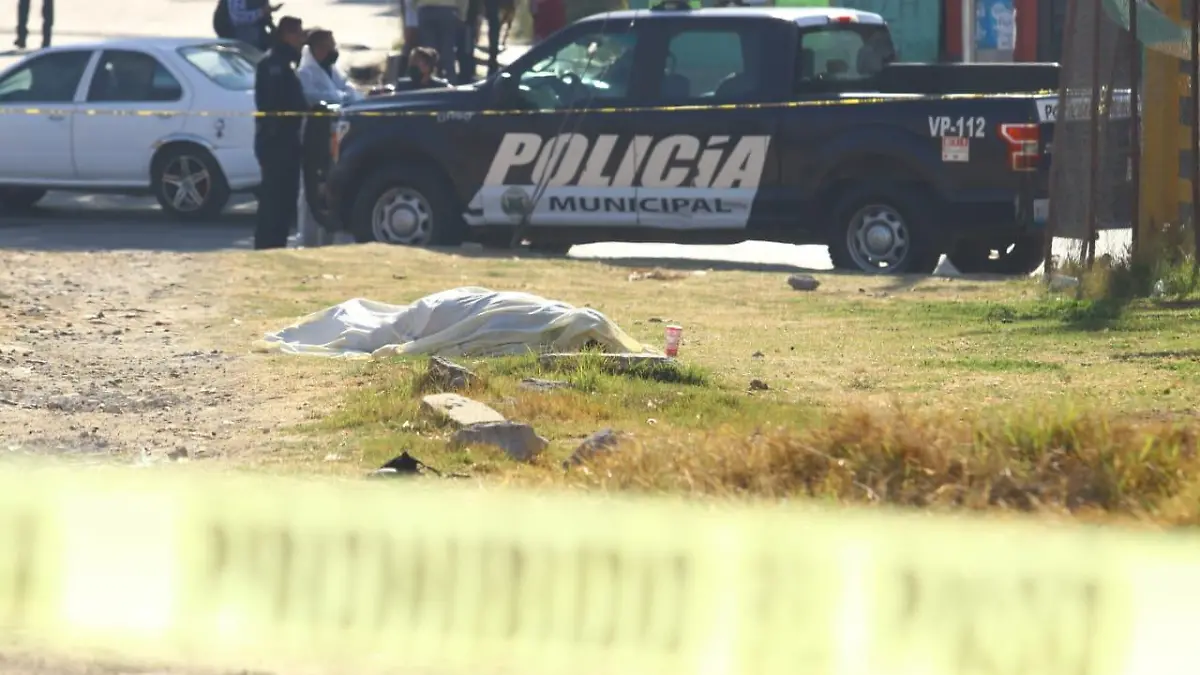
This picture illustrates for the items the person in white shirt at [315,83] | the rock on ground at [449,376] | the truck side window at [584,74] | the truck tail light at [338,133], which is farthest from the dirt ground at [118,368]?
the person in white shirt at [315,83]

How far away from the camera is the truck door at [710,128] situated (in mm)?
14289

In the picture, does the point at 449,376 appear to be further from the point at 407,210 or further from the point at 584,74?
the point at 407,210

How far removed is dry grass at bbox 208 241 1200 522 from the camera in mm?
6242

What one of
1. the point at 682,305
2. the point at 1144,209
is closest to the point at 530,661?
the point at 682,305

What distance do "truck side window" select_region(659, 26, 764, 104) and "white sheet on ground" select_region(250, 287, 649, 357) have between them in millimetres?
4328

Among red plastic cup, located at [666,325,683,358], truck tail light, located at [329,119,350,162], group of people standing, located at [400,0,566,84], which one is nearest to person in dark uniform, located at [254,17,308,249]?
truck tail light, located at [329,119,350,162]

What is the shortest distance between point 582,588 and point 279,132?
1134cm

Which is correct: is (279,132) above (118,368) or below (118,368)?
above

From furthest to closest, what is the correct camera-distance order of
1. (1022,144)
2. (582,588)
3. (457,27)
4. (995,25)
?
(457,27), (995,25), (1022,144), (582,588)

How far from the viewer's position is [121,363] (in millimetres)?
9875

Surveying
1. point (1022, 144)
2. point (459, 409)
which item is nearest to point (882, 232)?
point (1022, 144)

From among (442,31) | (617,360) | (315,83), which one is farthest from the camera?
(442,31)

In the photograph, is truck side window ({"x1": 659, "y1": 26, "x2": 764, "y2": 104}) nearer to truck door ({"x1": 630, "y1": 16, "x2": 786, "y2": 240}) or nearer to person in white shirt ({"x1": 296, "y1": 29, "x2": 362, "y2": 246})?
truck door ({"x1": 630, "y1": 16, "x2": 786, "y2": 240})

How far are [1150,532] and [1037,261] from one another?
892 centimetres
